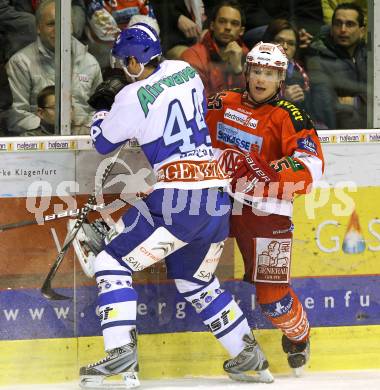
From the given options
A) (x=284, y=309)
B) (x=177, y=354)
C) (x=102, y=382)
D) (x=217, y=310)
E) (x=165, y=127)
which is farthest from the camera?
(x=177, y=354)

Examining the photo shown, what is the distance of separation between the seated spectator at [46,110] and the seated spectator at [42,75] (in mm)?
17

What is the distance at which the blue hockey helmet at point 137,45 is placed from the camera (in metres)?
4.80

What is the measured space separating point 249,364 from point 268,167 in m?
0.84

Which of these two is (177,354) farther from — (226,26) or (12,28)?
(12,28)

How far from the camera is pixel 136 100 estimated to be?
187 inches

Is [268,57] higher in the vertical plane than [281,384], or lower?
higher

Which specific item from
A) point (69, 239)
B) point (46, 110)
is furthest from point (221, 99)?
point (69, 239)

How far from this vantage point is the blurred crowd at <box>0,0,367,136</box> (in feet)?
16.5

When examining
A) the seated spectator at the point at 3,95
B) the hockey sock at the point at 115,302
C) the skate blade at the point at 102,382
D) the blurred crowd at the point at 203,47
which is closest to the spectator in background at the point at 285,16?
the blurred crowd at the point at 203,47

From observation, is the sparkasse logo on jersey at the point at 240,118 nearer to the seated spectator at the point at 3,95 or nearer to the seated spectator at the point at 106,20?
the seated spectator at the point at 106,20

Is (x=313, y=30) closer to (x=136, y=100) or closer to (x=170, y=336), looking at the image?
(x=136, y=100)

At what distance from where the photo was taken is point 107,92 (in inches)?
199

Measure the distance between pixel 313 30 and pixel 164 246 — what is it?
1.26 metres

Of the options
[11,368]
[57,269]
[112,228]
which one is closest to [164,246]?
[112,228]
